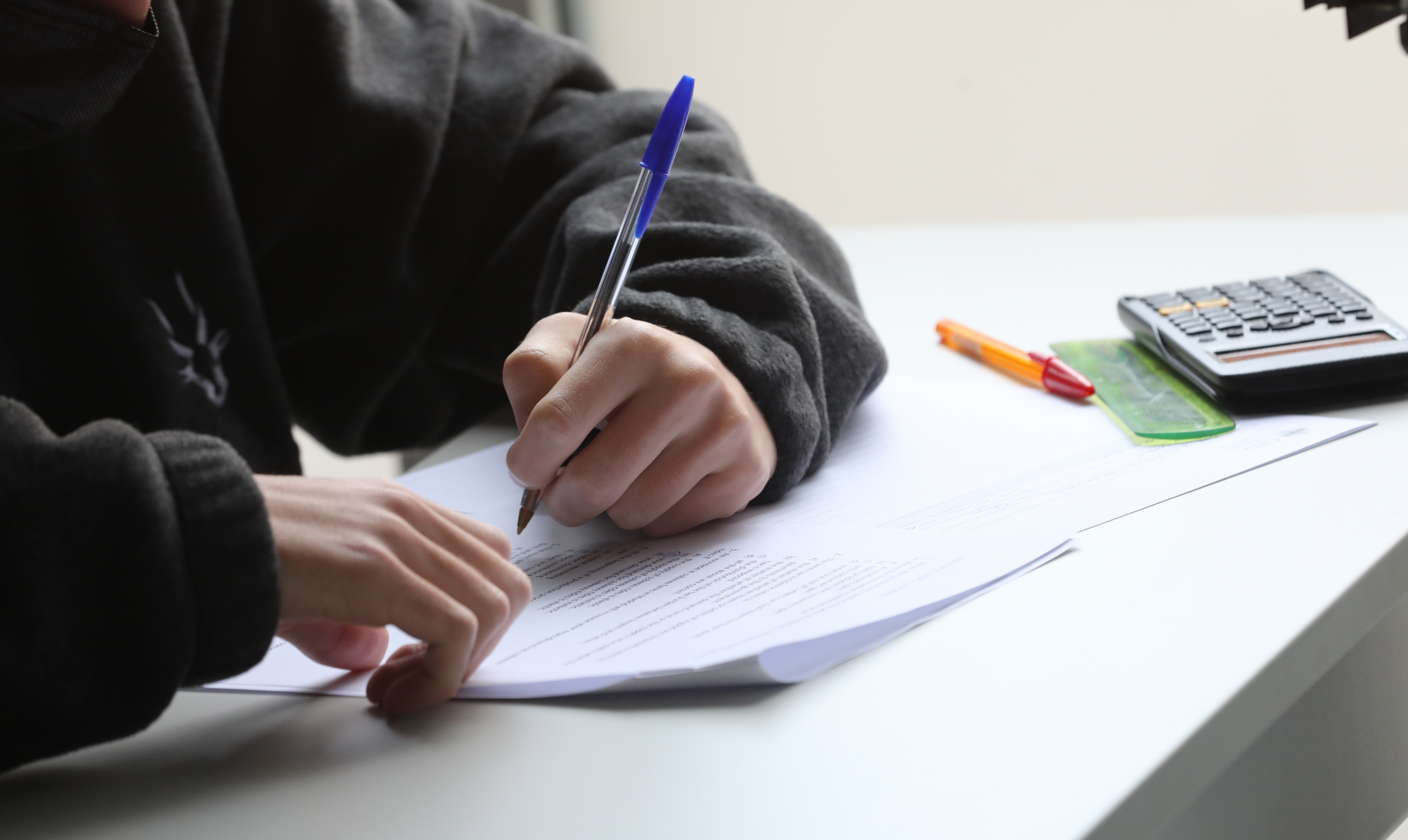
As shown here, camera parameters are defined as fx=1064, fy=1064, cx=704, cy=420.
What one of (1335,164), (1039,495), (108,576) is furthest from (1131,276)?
(1335,164)

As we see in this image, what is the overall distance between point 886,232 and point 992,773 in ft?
2.78

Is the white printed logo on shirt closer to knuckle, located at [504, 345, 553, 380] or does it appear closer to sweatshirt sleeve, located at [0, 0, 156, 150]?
sweatshirt sleeve, located at [0, 0, 156, 150]

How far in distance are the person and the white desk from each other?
0.03 m

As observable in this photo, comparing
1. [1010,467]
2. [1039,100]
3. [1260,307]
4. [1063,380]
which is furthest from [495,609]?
[1039,100]

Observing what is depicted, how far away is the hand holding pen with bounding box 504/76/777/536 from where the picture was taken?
43cm

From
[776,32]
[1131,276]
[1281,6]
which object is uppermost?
[1281,6]

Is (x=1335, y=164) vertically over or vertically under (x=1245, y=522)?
under

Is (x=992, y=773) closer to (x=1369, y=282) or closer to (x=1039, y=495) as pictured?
(x=1039, y=495)

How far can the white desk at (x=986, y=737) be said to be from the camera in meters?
0.28

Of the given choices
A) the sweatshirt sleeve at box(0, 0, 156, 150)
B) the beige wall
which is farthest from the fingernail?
the beige wall

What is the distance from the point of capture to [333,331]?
76 cm

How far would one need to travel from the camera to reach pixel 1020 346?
67 cm

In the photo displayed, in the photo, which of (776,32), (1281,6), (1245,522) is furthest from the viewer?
(776,32)

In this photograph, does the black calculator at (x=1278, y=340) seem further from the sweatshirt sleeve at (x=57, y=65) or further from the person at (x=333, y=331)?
the sweatshirt sleeve at (x=57, y=65)
